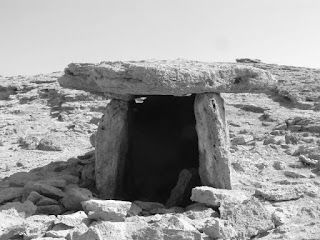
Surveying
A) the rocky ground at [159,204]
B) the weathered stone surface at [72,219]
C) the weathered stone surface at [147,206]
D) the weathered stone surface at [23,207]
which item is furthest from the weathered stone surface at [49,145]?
the weathered stone surface at [72,219]

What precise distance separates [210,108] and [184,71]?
80cm

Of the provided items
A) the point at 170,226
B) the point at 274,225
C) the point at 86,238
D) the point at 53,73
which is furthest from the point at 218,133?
the point at 53,73

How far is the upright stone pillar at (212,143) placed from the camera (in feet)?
22.7

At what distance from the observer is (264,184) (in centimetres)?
768

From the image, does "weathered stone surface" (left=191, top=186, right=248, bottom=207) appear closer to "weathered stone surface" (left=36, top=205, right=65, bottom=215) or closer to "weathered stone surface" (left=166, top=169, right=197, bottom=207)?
"weathered stone surface" (left=166, top=169, right=197, bottom=207)

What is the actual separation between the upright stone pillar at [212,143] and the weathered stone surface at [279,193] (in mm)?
523

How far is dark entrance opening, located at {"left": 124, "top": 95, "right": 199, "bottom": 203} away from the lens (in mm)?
8562

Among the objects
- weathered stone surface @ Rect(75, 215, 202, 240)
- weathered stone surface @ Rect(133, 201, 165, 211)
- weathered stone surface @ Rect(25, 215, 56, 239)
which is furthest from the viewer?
weathered stone surface @ Rect(133, 201, 165, 211)

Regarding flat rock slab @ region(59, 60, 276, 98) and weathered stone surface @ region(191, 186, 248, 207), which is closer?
weathered stone surface @ region(191, 186, 248, 207)

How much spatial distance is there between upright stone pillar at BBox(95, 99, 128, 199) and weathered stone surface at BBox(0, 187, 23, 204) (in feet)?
4.08

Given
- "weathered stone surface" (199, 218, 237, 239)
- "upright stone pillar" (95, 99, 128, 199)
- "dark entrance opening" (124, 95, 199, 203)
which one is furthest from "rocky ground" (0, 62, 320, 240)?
"dark entrance opening" (124, 95, 199, 203)

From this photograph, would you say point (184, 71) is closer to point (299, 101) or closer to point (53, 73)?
point (299, 101)

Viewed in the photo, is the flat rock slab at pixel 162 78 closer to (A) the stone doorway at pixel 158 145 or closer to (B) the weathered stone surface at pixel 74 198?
(A) the stone doorway at pixel 158 145

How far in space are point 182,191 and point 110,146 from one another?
1.39 m
